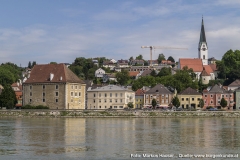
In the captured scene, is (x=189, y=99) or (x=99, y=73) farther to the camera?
(x=99, y=73)

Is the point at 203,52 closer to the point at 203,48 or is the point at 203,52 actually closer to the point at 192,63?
the point at 203,48

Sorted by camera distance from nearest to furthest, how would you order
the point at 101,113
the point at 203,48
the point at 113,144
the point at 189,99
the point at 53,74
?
the point at 113,144 → the point at 101,113 → the point at 53,74 → the point at 189,99 → the point at 203,48

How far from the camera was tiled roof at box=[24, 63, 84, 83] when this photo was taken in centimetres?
8269

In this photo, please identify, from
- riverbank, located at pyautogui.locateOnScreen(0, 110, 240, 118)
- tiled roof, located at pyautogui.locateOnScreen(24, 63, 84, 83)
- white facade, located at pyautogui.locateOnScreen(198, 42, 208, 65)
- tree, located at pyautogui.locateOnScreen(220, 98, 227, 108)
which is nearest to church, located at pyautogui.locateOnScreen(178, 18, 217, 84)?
white facade, located at pyautogui.locateOnScreen(198, 42, 208, 65)

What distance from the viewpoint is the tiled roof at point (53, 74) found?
82.7m

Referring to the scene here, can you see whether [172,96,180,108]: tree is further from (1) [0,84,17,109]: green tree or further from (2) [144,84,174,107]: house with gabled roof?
(1) [0,84,17,109]: green tree

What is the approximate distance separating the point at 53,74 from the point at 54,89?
2669 mm

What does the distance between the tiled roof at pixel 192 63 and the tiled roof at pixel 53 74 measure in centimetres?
6946

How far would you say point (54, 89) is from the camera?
8256 cm

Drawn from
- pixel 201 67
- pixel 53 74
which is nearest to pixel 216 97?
pixel 53 74

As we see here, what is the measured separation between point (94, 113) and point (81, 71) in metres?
85.1

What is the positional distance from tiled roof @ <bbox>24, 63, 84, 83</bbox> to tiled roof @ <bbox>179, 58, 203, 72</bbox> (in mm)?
69462

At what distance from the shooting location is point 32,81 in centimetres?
8469

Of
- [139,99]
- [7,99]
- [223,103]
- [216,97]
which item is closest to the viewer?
[7,99]
